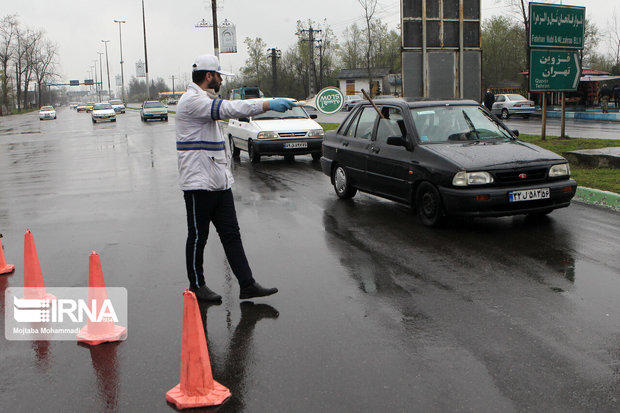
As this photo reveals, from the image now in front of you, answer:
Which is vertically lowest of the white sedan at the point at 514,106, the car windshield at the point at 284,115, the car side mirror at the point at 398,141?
the car side mirror at the point at 398,141

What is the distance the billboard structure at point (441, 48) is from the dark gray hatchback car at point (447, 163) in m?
7.11

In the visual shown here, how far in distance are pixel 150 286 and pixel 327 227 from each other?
289 centimetres

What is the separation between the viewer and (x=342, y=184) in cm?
991

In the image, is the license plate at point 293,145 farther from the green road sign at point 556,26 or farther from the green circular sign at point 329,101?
the green road sign at point 556,26

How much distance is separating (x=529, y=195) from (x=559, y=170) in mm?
628

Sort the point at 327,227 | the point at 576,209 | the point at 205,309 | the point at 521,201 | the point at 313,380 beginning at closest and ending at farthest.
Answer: the point at 313,380 < the point at 205,309 < the point at 521,201 < the point at 327,227 < the point at 576,209

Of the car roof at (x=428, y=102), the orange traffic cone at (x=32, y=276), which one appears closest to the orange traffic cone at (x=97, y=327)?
the orange traffic cone at (x=32, y=276)

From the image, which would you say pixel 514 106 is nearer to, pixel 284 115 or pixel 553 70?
pixel 553 70

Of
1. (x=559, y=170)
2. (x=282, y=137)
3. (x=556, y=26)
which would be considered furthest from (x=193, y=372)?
(x=556, y=26)

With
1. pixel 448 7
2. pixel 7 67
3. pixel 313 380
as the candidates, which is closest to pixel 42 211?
pixel 313 380

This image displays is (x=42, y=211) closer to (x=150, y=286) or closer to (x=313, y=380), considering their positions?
(x=150, y=286)

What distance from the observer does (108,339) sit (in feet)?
14.1

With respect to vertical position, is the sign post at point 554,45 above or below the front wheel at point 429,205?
above

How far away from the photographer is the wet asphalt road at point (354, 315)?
3.48m
